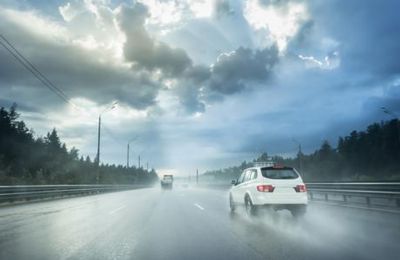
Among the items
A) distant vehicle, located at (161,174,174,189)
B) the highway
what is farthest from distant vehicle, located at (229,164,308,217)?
distant vehicle, located at (161,174,174,189)

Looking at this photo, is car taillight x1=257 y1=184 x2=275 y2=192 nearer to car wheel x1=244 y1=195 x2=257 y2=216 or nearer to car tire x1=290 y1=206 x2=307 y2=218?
car wheel x1=244 y1=195 x2=257 y2=216

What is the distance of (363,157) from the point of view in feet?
344

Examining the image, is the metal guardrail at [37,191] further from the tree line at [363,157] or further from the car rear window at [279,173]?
the tree line at [363,157]

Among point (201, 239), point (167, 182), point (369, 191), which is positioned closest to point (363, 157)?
point (167, 182)

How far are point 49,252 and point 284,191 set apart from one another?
26.1ft

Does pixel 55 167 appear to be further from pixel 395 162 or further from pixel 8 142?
pixel 395 162

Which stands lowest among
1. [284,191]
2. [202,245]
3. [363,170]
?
[202,245]

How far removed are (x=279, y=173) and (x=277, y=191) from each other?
33.8 inches

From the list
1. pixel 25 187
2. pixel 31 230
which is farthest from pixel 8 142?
pixel 31 230

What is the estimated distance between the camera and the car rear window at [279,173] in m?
14.0

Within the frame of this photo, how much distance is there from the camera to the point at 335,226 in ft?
41.3

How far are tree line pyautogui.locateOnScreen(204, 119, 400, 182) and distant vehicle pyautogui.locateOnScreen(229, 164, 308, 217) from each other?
61259mm

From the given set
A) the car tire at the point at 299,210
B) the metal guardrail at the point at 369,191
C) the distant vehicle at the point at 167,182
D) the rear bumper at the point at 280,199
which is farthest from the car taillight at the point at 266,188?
the distant vehicle at the point at 167,182

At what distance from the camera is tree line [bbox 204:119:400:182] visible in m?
90.9
